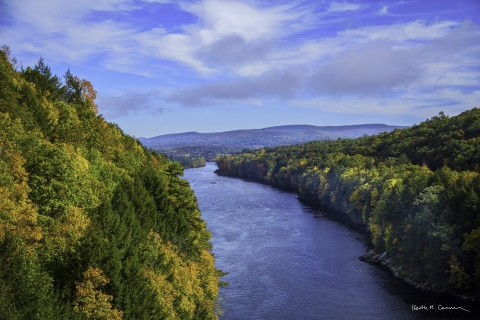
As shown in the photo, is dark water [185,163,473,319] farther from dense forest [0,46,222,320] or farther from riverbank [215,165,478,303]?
dense forest [0,46,222,320]

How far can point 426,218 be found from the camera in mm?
40469

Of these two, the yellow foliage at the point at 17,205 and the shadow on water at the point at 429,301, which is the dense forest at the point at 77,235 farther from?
the shadow on water at the point at 429,301

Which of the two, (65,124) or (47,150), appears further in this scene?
(65,124)

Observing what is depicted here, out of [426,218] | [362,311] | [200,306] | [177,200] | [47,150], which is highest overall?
[47,150]

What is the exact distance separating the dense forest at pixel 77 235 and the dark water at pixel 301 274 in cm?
618

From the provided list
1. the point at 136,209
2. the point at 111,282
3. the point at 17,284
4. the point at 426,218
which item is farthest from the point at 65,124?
the point at 426,218

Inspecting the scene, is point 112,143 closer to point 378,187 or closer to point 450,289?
point 450,289

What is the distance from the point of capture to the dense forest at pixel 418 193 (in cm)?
3800

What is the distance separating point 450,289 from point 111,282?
29302mm

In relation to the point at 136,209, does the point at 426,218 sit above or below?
below

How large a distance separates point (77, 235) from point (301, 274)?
89.4ft

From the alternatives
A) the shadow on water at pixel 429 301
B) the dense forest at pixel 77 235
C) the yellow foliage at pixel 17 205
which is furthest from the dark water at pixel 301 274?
the yellow foliage at pixel 17 205

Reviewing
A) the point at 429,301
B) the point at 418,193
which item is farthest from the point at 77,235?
the point at 418,193

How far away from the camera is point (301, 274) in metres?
43.0
